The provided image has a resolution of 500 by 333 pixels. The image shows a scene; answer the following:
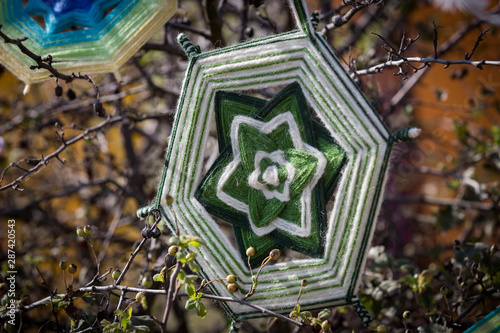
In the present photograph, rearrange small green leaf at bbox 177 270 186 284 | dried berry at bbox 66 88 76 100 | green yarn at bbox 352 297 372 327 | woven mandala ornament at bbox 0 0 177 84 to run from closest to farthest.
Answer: small green leaf at bbox 177 270 186 284, green yarn at bbox 352 297 372 327, woven mandala ornament at bbox 0 0 177 84, dried berry at bbox 66 88 76 100

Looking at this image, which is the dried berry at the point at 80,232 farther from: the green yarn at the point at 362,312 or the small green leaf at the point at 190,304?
the green yarn at the point at 362,312

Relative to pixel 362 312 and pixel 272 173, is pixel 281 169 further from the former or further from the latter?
pixel 362 312

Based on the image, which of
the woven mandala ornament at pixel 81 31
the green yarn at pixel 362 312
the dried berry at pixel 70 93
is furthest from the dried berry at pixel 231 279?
the dried berry at pixel 70 93

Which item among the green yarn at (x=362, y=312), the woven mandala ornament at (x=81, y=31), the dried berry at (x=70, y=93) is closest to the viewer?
the green yarn at (x=362, y=312)

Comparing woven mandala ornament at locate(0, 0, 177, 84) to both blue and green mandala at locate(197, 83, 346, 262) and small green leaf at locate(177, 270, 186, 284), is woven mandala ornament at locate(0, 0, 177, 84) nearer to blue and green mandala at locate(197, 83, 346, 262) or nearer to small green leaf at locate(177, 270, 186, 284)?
blue and green mandala at locate(197, 83, 346, 262)

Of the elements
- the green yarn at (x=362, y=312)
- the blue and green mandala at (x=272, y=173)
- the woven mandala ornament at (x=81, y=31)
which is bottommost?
the green yarn at (x=362, y=312)

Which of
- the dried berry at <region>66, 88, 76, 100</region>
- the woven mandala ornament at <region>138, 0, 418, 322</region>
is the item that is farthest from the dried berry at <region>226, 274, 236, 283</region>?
the dried berry at <region>66, 88, 76, 100</region>

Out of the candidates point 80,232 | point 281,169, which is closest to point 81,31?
point 80,232
